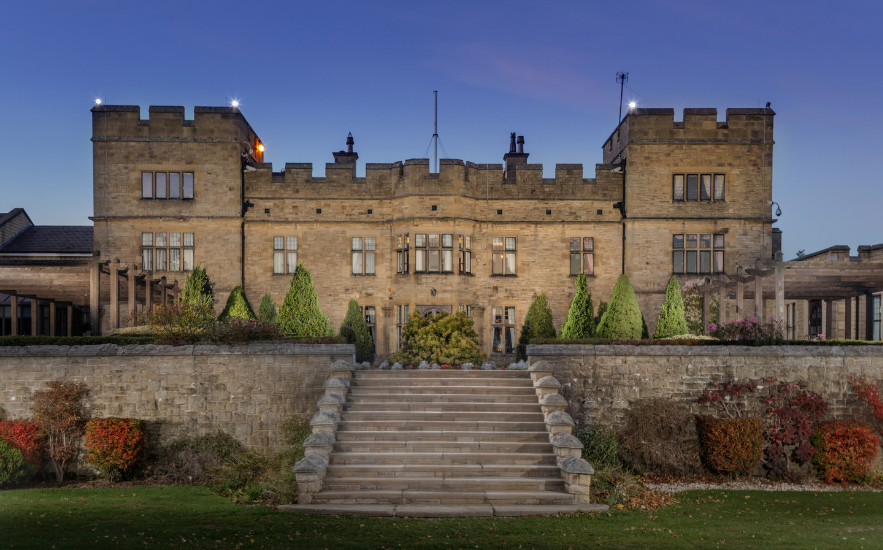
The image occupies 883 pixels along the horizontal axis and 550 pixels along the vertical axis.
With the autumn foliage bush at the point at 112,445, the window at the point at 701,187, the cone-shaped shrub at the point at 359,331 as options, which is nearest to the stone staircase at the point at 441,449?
the autumn foliage bush at the point at 112,445

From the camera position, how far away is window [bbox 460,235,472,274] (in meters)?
25.3

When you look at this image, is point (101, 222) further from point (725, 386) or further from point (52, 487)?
point (725, 386)

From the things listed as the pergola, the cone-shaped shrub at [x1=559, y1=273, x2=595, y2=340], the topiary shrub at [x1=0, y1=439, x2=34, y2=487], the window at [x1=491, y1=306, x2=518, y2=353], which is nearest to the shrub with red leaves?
the topiary shrub at [x1=0, y1=439, x2=34, y2=487]

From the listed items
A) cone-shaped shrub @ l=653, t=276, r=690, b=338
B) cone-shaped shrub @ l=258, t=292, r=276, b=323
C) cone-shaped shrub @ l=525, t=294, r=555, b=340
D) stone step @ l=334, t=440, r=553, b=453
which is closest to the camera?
stone step @ l=334, t=440, r=553, b=453

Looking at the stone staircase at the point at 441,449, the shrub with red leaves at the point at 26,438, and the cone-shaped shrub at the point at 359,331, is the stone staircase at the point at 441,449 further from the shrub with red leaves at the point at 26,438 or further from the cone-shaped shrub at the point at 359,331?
the shrub with red leaves at the point at 26,438

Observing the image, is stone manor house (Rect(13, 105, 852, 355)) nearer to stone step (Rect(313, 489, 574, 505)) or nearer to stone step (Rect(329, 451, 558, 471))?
stone step (Rect(329, 451, 558, 471))

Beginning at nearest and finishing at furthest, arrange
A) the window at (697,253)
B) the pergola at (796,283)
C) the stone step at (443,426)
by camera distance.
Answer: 1. the stone step at (443,426)
2. the pergola at (796,283)
3. the window at (697,253)

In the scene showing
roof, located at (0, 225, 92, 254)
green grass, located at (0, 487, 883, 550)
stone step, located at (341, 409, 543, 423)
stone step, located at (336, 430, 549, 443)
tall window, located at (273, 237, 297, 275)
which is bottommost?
A: green grass, located at (0, 487, 883, 550)

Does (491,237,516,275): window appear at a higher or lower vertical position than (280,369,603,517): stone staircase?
higher

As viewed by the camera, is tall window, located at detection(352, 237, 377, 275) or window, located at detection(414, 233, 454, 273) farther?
tall window, located at detection(352, 237, 377, 275)

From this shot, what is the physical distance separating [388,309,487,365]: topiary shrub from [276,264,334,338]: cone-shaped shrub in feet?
10.1

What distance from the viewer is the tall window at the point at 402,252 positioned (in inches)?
997

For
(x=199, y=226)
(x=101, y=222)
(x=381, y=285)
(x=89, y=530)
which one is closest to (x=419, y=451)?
(x=89, y=530)

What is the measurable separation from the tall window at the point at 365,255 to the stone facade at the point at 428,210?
0.16m
